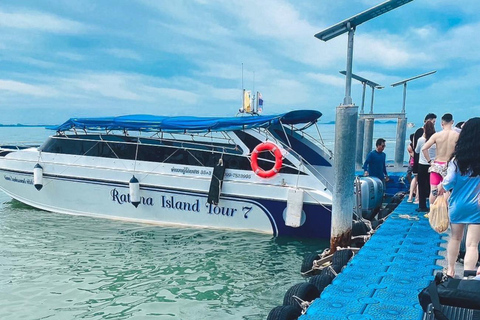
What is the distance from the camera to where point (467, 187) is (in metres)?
3.83

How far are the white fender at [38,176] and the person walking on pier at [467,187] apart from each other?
9.39 m

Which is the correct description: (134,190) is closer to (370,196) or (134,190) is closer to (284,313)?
(370,196)

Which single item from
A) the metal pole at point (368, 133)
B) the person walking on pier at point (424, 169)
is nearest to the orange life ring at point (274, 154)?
the person walking on pier at point (424, 169)

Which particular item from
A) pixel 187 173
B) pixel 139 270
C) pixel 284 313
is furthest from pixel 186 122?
pixel 284 313

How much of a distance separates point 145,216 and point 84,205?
68.0 inches

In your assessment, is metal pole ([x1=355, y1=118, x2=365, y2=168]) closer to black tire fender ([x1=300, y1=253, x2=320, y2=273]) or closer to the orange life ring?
the orange life ring

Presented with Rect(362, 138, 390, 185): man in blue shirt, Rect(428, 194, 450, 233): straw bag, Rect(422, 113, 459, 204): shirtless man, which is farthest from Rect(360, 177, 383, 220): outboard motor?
Rect(428, 194, 450, 233): straw bag

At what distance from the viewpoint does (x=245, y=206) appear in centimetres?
877

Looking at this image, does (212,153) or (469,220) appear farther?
(212,153)

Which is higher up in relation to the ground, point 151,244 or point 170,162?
point 170,162

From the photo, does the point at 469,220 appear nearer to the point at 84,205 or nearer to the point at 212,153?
the point at 212,153

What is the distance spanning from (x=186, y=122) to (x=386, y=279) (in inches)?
234

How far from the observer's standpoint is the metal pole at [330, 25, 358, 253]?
660 cm

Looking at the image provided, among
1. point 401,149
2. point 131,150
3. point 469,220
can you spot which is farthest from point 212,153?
point 401,149
